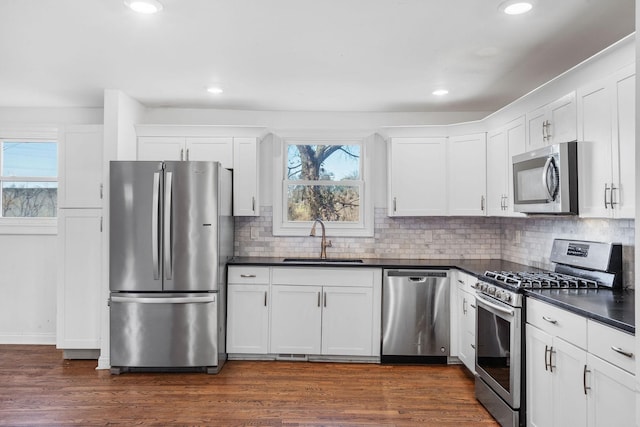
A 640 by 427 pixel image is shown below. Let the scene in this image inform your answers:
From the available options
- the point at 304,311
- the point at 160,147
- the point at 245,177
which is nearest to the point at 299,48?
the point at 245,177

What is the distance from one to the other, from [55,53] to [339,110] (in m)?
2.56

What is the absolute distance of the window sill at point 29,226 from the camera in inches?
184

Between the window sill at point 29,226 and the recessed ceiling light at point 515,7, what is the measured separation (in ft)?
15.0

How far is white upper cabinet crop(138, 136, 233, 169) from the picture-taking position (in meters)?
4.35

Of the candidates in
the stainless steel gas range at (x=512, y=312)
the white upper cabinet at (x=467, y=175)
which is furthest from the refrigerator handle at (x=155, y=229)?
the white upper cabinet at (x=467, y=175)

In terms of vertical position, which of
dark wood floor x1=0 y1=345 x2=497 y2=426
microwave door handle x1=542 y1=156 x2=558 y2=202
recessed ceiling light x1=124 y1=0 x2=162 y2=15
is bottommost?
dark wood floor x1=0 y1=345 x2=497 y2=426

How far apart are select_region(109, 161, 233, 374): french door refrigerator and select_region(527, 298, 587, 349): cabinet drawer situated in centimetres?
247

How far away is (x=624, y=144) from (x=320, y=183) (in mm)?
2888

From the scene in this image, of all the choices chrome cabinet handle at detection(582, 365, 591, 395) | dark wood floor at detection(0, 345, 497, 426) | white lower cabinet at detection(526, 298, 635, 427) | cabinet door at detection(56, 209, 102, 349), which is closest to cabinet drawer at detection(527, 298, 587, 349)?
white lower cabinet at detection(526, 298, 635, 427)

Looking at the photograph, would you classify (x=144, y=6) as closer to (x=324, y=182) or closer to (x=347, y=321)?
(x=324, y=182)

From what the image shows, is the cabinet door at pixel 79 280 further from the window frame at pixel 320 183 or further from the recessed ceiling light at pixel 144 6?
the recessed ceiling light at pixel 144 6

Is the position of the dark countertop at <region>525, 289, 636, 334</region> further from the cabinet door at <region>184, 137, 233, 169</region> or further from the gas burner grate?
the cabinet door at <region>184, 137, 233, 169</region>

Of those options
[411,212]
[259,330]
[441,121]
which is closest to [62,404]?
[259,330]

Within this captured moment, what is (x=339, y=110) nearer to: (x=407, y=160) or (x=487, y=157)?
(x=407, y=160)
